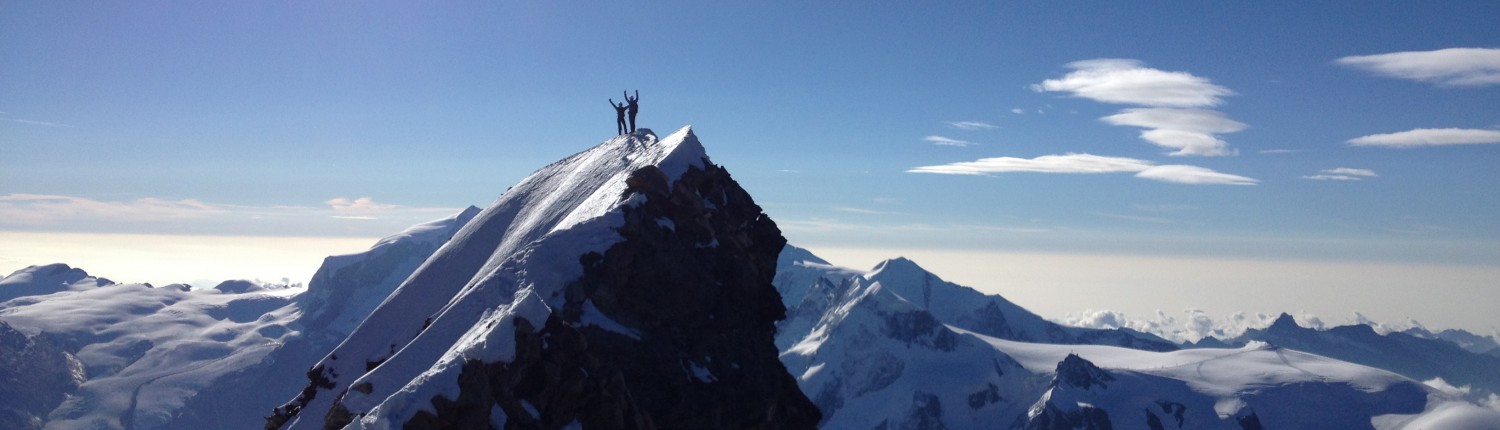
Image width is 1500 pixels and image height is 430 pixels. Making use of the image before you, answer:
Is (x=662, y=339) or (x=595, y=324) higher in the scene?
(x=595, y=324)

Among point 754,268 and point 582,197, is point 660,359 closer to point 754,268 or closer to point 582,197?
point 754,268

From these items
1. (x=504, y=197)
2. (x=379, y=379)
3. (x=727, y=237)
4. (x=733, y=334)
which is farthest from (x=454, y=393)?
(x=504, y=197)

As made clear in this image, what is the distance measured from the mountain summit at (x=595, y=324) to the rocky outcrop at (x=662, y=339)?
0.08 meters

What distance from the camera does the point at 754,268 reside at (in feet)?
208

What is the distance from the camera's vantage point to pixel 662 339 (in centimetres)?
5269

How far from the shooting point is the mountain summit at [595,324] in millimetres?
39812

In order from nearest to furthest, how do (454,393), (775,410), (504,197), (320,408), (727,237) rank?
1. (454,393)
2. (320,408)
3. (775,410)
4. (727,237)
5. (504,197)

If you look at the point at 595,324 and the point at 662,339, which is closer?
the point at 595,324

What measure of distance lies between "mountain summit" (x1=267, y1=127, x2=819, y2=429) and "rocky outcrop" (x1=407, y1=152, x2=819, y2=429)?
0.25 feet

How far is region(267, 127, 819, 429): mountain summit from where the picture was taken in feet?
131

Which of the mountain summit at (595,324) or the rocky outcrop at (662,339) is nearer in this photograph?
the mountain summit at (595,324)

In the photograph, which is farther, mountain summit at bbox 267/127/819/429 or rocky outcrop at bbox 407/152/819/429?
rocky outcrop at bbox 407/152/819/429

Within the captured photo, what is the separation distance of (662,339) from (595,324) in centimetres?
436

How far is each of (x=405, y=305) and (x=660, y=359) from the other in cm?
2045
